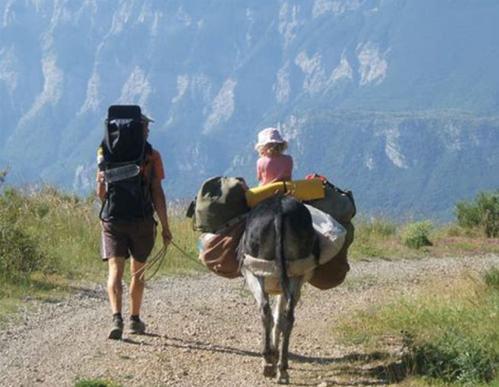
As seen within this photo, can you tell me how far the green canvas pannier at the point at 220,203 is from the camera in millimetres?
9469

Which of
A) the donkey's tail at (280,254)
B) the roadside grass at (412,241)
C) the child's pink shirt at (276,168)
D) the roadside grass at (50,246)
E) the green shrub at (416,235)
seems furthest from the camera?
the green shrub at (416,235)

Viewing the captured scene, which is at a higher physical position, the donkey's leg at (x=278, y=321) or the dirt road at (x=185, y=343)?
the donkey's leg at (x=278, y=321)

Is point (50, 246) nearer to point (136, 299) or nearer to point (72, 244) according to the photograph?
point (72, 244)

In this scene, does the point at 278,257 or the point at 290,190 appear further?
the point at 290,190

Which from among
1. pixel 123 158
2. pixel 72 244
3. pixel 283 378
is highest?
pixel 123 158

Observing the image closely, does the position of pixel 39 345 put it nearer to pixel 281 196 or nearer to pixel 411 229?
pixel 281 196

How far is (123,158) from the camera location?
33.9 ft

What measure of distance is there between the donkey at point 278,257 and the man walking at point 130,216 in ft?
5.38

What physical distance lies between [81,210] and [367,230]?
19.8ft

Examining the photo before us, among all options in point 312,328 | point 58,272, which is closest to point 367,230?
point 58,272

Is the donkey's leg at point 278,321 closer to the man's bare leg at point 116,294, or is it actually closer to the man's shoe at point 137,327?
the man's bare leg at point 116,294

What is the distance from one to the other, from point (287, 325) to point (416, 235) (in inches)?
458

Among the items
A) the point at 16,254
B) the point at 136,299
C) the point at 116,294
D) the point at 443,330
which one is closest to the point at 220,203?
the point at 116,294

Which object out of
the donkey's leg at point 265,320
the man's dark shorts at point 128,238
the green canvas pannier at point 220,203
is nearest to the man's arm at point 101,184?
the man's dark shorts at point 128,238
